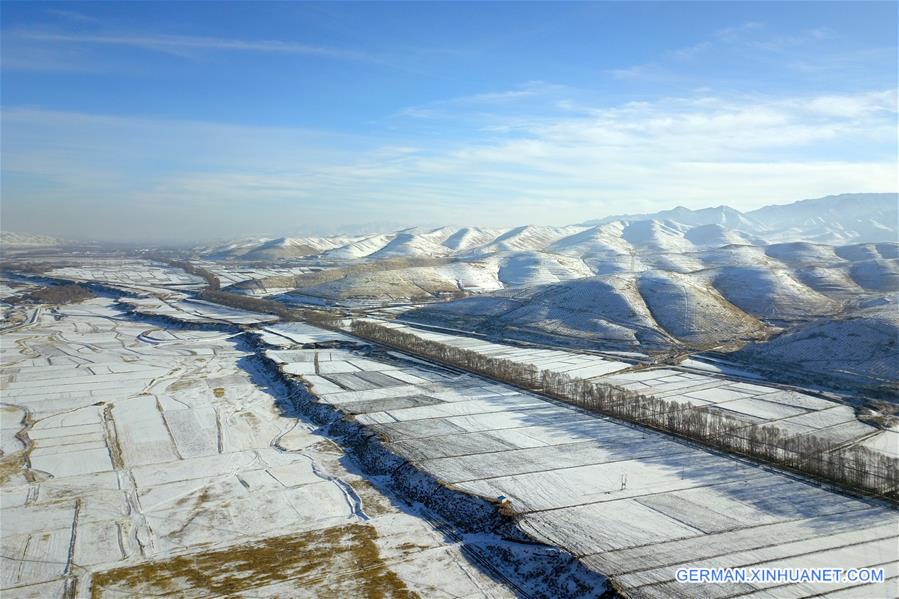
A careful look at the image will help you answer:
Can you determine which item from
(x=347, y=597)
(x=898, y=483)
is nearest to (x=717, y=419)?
(x=898, y=483)

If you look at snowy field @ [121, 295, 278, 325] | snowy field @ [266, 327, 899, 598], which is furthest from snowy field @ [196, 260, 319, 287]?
snowy field @ [266, 327, 899, 598]

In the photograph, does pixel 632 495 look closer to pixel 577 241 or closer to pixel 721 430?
pixel 721 430

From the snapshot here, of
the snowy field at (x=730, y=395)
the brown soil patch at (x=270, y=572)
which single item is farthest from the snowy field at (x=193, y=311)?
the brown soil patch at (x=270, y=572)

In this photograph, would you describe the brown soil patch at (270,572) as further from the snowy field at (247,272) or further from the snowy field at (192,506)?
the snowy field at (247,272)

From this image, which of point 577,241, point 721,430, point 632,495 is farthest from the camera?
point 577,241

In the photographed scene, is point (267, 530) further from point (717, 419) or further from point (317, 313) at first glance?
point (317, 313)

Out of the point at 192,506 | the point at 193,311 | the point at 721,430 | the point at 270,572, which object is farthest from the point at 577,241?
the point at 270,572
